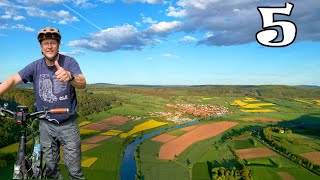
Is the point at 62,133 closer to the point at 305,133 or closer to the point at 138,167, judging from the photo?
the point at 138,167

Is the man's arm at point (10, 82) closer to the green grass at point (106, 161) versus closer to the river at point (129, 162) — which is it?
the green grass at point (106, 161)

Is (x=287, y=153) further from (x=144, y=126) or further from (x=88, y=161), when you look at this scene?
(x=144, y=126)

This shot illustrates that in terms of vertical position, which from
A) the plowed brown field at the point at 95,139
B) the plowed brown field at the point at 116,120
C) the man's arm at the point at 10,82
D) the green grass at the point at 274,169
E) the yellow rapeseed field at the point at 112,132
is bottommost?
→ the green grass at the point at 274,169

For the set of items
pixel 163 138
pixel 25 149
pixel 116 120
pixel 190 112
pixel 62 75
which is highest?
pixel 62 75

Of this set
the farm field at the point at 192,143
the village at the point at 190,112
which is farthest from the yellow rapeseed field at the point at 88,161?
the village at the point at 190,112

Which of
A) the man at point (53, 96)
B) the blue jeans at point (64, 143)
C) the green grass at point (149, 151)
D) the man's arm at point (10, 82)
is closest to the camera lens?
the man's arm at point (10, 82)

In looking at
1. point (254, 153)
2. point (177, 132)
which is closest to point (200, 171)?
point (254, 153)
